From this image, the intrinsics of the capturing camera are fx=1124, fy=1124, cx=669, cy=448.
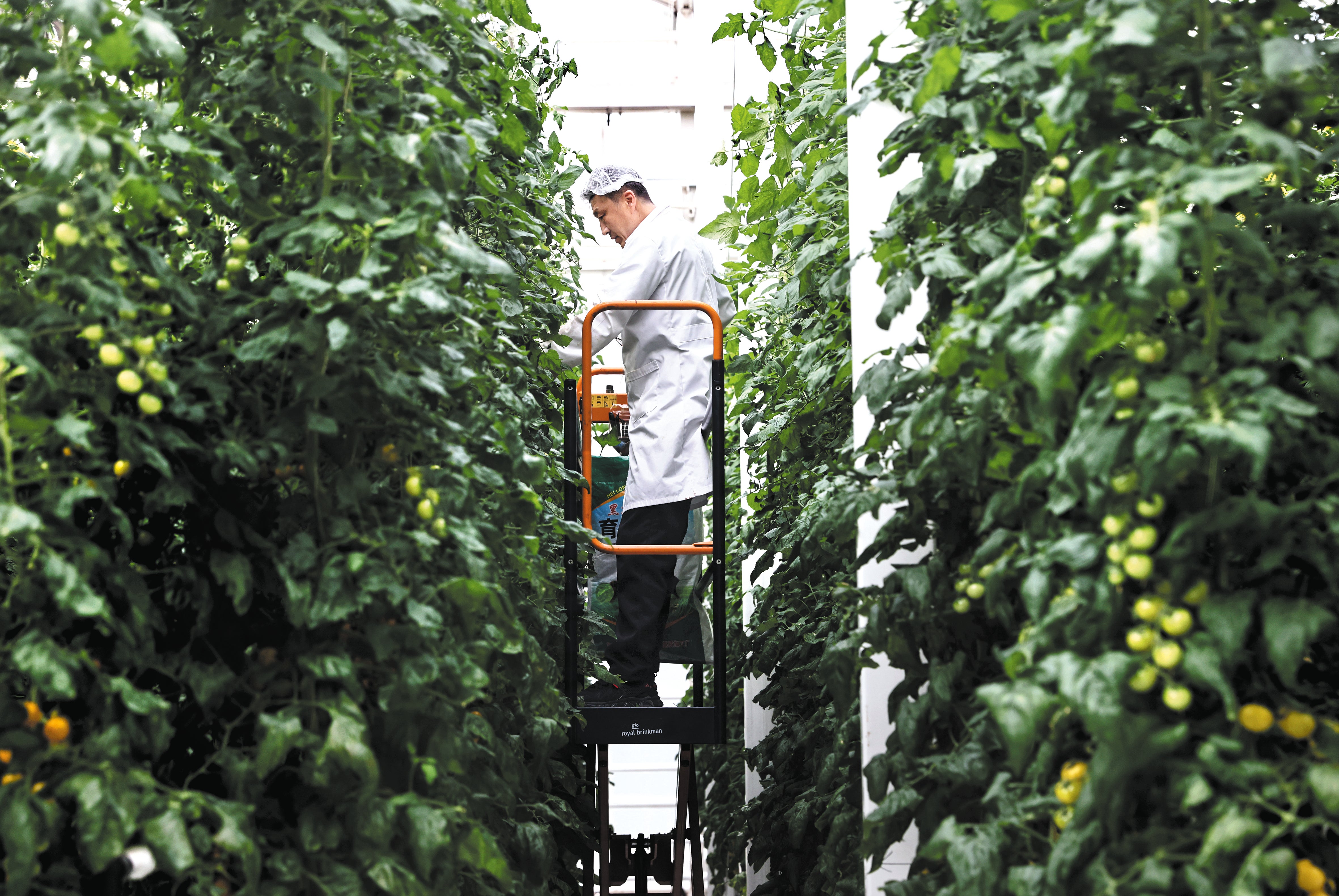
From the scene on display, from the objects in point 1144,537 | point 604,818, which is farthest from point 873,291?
point 604,818

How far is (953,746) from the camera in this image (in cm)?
188

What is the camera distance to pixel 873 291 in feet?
7.61

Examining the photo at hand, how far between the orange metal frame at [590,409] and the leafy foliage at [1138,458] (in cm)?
179

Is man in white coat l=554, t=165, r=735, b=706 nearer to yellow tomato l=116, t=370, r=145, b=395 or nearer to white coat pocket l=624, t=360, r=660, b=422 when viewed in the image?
white coat pocket l=624, t=360, r=660, b=422

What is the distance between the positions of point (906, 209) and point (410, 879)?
1338 mm

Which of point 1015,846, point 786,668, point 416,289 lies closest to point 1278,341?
point 1015,846

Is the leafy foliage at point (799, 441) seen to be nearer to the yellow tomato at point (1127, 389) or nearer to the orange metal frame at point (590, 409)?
the orange metal frame at point (590, 409)

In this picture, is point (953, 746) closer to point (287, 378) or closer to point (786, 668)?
point (287, 378)

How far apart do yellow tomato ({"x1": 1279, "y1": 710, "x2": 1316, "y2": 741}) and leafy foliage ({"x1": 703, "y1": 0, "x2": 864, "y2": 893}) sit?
1107 mm

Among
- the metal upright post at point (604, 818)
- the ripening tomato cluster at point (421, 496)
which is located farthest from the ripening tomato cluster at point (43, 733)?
the metal upright post at point (604, 818)

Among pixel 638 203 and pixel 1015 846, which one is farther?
pixel 638 203

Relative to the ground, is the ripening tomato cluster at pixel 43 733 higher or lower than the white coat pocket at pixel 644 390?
lower

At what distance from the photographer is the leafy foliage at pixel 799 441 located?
2.94 metres

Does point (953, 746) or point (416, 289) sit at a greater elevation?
point (416, 289)
